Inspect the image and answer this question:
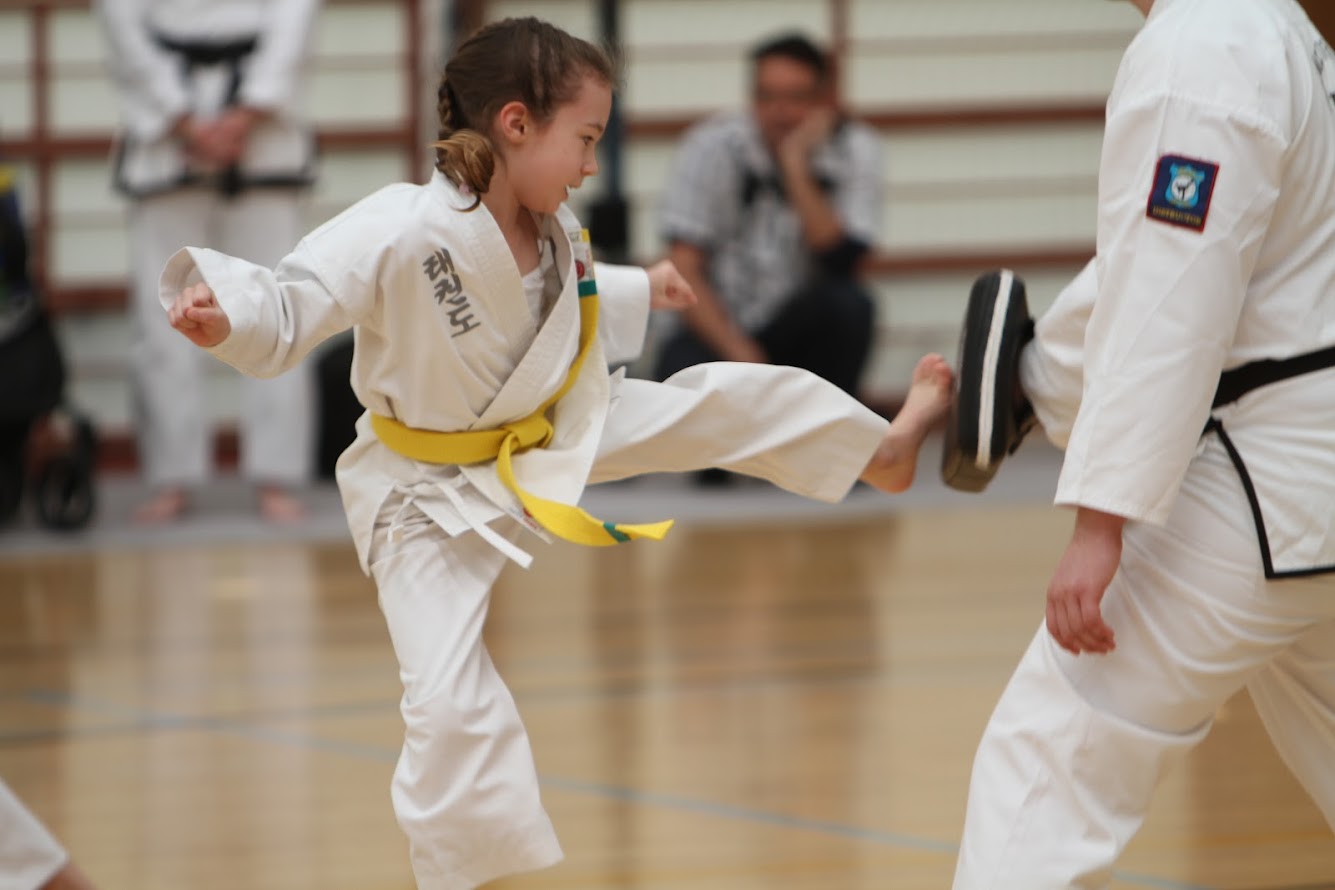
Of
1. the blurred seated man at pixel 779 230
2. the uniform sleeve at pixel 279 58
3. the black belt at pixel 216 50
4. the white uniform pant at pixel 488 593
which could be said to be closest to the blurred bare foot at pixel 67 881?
the white uniform pant at pixel 488 593

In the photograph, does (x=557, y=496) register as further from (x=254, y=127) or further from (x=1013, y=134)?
(x=1013, y=134)

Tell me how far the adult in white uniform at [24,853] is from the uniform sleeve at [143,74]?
3.87m

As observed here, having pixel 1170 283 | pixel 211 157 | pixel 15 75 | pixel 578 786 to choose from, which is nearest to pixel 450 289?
pixel 1170 283

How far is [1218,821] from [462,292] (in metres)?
1.38

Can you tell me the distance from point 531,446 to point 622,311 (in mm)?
290

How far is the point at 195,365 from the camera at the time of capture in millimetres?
5902

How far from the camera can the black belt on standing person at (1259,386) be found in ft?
5.72

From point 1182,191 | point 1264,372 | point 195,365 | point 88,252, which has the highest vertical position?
point 1182,191

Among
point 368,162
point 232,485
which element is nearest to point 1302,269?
point 232,485

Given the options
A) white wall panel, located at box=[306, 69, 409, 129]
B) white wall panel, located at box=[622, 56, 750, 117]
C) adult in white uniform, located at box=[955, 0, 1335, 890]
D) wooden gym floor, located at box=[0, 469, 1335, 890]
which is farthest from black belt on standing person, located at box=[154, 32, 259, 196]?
adult in white uniform, located at box=[955, 0, 1335, 890]

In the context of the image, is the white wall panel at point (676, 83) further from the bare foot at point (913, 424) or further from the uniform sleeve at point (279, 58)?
the bare foot at point (913, 424)

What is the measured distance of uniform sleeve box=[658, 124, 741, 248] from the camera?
6.38 meters

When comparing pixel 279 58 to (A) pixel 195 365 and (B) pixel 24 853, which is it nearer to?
(A) pixel 195 365

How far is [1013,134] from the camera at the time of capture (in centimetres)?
819
